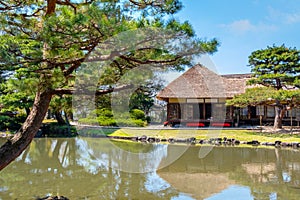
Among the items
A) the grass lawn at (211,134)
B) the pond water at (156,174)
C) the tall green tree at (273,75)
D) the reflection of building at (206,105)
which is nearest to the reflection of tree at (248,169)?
the pond water at (156,174)

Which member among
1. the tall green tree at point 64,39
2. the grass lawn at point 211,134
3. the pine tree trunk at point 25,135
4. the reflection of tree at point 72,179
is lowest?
the reflection of tree at point 72,179

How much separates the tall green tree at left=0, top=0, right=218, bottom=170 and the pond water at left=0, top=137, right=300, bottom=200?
1.94 m

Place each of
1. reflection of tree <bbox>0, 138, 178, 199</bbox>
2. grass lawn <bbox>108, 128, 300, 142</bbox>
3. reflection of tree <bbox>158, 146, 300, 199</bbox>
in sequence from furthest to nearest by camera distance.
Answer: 1. grass lawn <bbox>108, 128, 300, 142</bbox>
2. reflection of tree <bbox>158, 146, 300, 199</bbox>
3. reflection of tree <bbox>0, 138, 178, 199</bbox>

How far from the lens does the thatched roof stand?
1368 cm

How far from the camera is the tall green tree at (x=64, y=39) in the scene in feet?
7.83

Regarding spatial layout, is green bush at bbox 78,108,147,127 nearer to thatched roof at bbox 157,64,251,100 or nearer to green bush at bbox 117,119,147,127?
green bush at bbox 117,119,147,127

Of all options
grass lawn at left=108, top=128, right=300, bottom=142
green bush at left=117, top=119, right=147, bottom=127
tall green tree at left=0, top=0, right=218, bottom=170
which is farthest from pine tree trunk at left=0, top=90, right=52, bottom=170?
green bush at left=117, top=119, right=147, bottom=127

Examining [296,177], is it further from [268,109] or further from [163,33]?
[268,109]

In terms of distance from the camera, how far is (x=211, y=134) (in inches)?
443

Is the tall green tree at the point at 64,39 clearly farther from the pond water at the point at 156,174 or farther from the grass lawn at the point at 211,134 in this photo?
the grass lawn at the point at 211,134

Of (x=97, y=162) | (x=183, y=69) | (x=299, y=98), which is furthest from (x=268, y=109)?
(x=183, y=69)

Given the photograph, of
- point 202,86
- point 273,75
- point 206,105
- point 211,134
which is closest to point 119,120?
point 211,134

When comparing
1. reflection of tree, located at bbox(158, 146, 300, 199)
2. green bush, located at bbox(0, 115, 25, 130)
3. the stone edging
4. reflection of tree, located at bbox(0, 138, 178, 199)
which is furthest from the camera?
green bush, located at bbox(0, 115, 25, 130)

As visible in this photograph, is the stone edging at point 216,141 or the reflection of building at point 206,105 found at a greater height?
the reflection of building at point 206,105
